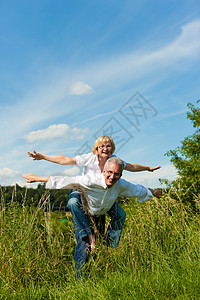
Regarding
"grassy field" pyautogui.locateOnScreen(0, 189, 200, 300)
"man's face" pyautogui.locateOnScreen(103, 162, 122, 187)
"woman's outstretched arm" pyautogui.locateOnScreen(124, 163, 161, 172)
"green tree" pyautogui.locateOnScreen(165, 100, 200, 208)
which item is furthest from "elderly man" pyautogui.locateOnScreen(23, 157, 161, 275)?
"green tree" pyautogui.locateOnScreen(165, 100, 200, 208)

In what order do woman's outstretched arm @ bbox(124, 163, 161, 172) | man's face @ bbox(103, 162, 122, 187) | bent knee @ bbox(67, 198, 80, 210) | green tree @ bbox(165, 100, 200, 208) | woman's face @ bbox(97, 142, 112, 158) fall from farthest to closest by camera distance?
green tree @ bbox(165, 100, 200, 208)
woman's outstretched arm @ bbox(124, 163, 161, 172)
woman's face @ bbox(97, 142, 112, 158)
bent knee @ bbox(67, 198, 80, 210)
man's face @ bbox(103, 162, 122, 187)

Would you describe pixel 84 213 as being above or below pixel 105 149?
below

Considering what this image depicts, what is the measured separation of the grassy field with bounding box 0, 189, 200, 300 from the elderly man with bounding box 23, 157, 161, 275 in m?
0.21

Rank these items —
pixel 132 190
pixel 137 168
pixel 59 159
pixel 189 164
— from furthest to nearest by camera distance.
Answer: pixel 189 164, pixel 137 168, pixel 59 159, pixel 132 190

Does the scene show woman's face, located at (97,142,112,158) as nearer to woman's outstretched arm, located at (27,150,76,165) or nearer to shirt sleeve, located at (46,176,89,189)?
woman's outstretched arm, located at (27,150,76,165)

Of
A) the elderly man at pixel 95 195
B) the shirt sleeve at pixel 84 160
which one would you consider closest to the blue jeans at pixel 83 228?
the elderly man at pixel 95 195

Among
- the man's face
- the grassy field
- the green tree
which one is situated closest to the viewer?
the grassy field

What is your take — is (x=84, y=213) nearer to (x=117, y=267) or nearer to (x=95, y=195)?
(x=95, y=195)

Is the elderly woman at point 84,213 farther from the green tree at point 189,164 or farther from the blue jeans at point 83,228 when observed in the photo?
the green tree at point 189,164

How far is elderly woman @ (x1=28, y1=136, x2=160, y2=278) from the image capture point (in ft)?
13.1

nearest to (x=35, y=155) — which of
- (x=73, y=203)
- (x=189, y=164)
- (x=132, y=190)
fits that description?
(x=73, y=203)

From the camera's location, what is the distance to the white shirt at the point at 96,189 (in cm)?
377

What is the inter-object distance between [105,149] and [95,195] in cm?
67

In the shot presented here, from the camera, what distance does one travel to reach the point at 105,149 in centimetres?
414
